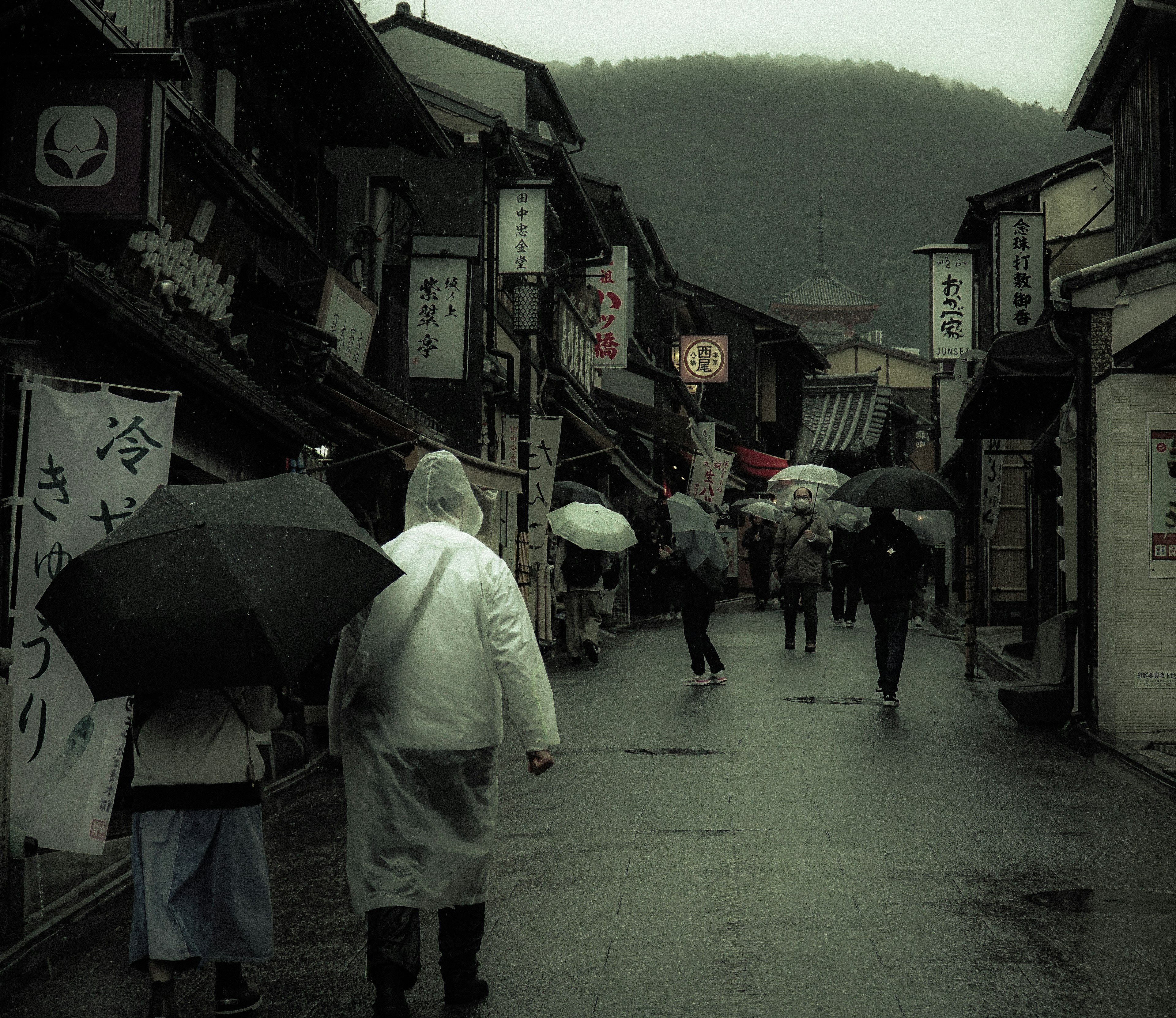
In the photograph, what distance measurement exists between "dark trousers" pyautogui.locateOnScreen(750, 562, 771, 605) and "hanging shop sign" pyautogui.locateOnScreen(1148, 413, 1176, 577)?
63.2 feet

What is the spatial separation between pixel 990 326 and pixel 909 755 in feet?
54.9

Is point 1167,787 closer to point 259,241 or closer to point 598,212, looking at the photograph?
point 259,241

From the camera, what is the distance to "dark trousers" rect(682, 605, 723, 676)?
1451 centimetres

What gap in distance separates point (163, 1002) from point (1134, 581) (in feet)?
27.8

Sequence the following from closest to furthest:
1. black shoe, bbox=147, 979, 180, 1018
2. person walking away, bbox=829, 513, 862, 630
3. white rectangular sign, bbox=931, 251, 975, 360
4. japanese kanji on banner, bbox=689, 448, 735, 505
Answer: black shoe, bbox=147, 979, 180, 1018, person walking away, bbox=829, 513, 862, 630, white rectangular sign, bbox=931, 251, 975, 360, japanese kanji on banner, bbox=689, 448, 735, 505

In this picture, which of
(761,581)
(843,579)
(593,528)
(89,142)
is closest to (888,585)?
(593,528)

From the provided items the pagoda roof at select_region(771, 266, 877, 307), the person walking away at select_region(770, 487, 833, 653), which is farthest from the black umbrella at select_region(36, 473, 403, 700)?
the pagoda roof at select_region(771, 266, 877, 307)

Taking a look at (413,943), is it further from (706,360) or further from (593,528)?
(706,360)

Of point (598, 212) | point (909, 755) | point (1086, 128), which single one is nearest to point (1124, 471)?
point (909, 755)

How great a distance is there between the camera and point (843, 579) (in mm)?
23797

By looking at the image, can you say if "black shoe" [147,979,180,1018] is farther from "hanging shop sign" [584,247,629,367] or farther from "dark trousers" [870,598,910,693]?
"hanging shop sign" [584,247,629,367]

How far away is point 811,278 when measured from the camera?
97375mm

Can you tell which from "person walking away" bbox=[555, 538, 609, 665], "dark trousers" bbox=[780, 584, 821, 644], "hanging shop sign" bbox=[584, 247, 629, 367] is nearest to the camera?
"person walking away" bbox=[555, 538, 609, 665]

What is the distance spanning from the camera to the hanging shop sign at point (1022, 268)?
683 inches
